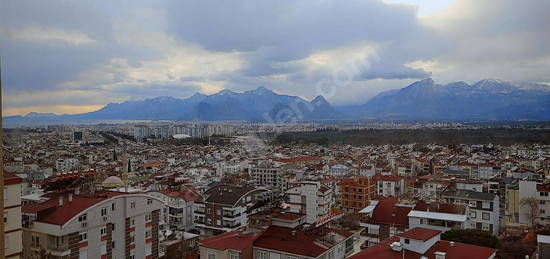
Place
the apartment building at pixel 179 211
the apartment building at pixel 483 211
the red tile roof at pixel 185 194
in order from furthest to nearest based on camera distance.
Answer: the red tile roof at pixel 185 194 < the apartment building at pixel 179 211 < the apartment building at pixel 483 211

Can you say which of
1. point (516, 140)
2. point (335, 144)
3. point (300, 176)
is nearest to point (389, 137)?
point (335, 144)

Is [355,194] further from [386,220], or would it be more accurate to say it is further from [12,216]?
[12,216]

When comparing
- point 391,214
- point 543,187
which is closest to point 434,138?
point 543,187

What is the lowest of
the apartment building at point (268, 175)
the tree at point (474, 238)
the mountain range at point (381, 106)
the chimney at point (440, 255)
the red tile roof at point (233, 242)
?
the apartment building at point (268, 175)

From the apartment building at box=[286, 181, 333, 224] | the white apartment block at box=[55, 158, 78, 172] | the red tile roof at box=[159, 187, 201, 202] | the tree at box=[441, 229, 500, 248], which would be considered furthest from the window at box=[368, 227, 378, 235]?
the white apartment block at box=[55, 158, 78, 172]

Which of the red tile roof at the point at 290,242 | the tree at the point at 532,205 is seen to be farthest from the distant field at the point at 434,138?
the red tile roof at the point at 290,242

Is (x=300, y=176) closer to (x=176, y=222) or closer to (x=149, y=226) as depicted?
(x=176, y=222)

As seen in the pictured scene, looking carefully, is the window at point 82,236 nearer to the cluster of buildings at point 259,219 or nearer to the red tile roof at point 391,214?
the cluster of buildings at point 259,219
